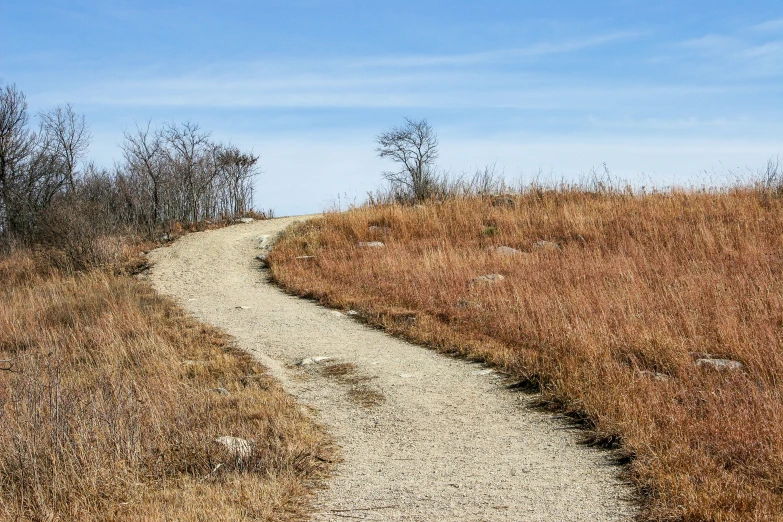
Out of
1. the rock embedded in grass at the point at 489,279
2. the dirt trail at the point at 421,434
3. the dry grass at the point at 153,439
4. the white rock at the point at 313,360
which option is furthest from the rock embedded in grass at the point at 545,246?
the dry grass at the point at 153,439

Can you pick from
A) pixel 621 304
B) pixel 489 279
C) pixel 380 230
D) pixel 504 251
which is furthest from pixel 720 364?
pixel 380 230

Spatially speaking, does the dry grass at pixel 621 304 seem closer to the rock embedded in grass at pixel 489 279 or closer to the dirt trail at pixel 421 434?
the rock embedded in grass at pixel 489 279

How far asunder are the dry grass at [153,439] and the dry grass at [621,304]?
2496 millimetres

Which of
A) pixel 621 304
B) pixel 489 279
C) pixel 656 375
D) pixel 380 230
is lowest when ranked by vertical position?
pixel 656 375

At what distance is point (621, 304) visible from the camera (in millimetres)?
9531

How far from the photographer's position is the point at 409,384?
766 cm

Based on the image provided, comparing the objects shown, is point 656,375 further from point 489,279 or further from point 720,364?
point 489,279

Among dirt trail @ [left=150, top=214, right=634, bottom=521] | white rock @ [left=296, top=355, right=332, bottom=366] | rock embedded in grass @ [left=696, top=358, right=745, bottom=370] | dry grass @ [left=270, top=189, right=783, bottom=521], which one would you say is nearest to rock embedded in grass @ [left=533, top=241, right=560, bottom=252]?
dry grass @ [left=270, top=189, right=783, bottom=521]

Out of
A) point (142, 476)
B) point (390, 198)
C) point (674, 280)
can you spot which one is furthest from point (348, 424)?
point (390, 198)

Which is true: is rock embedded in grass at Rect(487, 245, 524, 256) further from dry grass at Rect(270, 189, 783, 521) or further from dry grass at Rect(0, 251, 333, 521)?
dry grass at Rect(0, 251, 333, 521)

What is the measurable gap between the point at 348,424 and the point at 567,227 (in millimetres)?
10932

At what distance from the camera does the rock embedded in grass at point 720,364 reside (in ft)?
23.1

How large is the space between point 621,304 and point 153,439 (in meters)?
6.49

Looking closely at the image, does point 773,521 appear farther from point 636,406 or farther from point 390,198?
point 390,198
